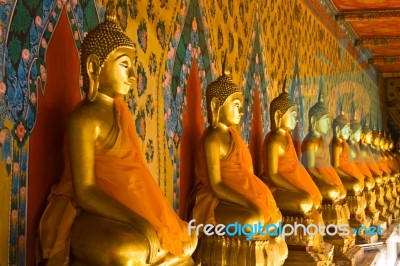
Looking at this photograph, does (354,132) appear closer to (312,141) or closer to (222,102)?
(312,141)

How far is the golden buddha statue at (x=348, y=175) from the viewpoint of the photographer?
6.64m

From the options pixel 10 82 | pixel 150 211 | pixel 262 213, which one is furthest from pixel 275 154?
pixel 10 82

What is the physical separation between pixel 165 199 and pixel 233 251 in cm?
99

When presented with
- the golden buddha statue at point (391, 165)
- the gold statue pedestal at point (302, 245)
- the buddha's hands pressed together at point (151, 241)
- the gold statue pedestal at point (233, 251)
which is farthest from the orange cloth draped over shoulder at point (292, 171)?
the golden buddha statue at point (391, 165)

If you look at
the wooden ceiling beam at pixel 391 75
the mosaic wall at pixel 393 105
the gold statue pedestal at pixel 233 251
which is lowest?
the gold statue pedestal at pixel 233 251

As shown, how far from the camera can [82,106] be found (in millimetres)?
2494

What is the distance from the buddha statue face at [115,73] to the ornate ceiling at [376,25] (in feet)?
22.0

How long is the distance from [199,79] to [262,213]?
113 centimetres

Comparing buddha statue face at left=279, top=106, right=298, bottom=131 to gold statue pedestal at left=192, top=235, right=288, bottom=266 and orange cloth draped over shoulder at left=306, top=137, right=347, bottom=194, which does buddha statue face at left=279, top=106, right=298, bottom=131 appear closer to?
orange cloth draped over shoulder at left=306, top=137, right=347, bottom=194

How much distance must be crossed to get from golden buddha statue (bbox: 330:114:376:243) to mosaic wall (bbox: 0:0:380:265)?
0.67 meters

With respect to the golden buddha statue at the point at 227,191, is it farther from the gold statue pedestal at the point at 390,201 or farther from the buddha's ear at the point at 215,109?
the gold statue pedestal at the point at 390,201

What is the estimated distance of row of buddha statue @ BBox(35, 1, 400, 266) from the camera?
2.39 metres

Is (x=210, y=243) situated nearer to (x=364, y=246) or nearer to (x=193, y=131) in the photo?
(x=193, y=131)

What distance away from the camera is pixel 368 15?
9.29 meters
